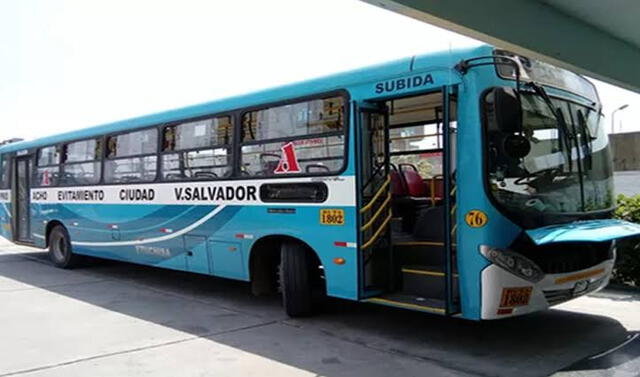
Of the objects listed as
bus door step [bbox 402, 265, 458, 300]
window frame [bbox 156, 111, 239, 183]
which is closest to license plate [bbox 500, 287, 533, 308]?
bus door step [bbox 402, 265, 458, 300]

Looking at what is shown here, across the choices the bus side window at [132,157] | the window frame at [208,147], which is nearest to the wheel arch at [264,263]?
the window frame at [208,147]

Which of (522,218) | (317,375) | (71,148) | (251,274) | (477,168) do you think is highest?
(71,148)

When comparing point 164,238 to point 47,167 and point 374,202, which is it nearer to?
point 374,202

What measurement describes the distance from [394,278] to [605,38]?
335 centimetres

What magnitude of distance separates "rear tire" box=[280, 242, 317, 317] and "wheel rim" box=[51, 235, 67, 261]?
6977 millimetres

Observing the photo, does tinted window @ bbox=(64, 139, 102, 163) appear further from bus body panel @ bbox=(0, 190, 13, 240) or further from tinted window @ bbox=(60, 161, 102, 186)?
bus body panel @ bbox=(0, 190, 13, 240)

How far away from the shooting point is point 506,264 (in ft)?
16.8

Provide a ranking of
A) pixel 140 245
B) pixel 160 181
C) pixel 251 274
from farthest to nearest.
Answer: pixel 140 245, pixel 160 181, pixel 251 274

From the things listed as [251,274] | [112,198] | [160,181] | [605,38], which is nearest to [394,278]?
[251,274]

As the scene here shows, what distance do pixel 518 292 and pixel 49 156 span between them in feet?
34.2

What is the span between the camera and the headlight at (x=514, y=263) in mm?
5102

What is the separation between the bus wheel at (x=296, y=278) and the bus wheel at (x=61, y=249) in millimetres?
6615

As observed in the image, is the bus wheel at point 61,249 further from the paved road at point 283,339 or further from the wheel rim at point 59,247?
the paved road at point 283,339

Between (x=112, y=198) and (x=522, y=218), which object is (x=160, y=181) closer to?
(x=112, y=198)
